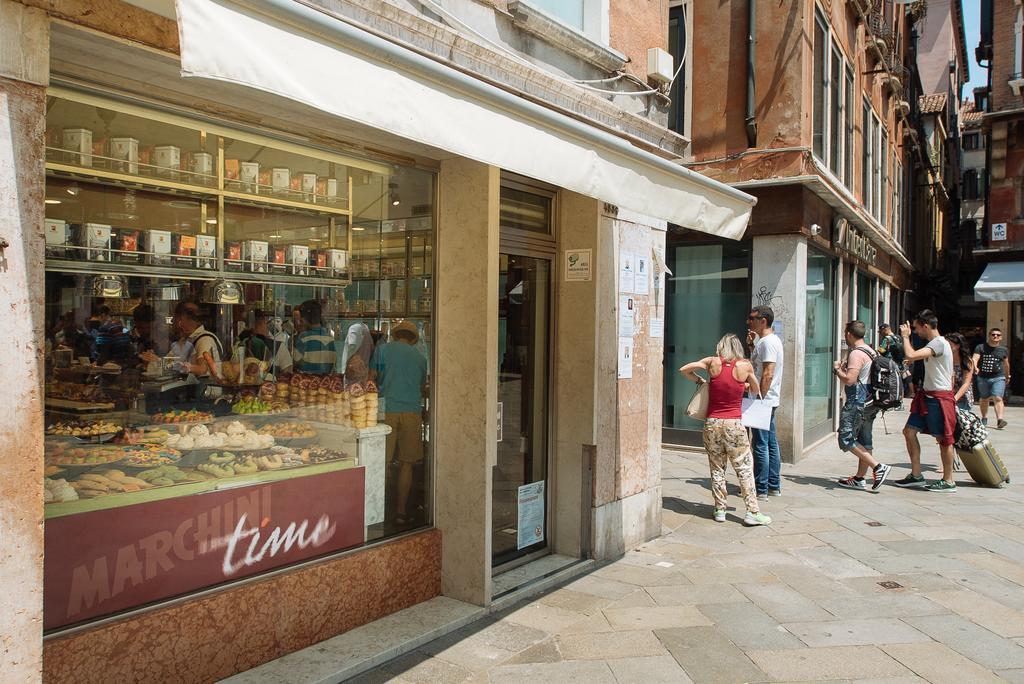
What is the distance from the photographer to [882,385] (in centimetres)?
792

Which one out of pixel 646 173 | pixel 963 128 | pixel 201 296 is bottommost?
pixel 201 296

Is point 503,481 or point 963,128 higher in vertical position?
point 963,128

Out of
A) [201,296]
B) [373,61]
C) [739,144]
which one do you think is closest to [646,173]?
[373,61]

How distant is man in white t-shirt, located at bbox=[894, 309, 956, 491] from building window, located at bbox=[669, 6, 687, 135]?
4918 millimetres

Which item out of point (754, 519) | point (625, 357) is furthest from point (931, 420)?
point (625, 357)

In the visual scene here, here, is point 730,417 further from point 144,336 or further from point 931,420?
point 144,336

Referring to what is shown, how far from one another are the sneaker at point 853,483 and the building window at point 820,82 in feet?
Result: 17.8

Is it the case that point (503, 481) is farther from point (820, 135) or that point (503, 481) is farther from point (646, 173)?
point (820, 135)

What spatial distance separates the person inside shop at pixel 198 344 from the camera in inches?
161

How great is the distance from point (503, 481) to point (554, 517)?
0.62m

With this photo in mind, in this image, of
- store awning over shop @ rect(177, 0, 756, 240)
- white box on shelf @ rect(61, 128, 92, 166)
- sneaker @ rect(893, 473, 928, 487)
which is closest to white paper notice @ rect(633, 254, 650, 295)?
store awning over shop @ rect(177, 0, 756, 240)

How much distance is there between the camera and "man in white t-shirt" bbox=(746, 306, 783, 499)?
25.4ft

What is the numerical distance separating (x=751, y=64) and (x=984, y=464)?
6.07 metres

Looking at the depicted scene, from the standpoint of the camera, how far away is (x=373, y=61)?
3023 millimetres
